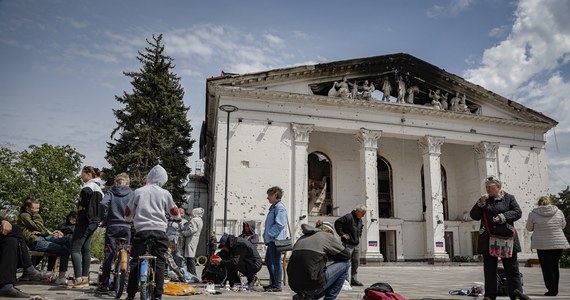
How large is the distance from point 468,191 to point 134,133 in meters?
21.8

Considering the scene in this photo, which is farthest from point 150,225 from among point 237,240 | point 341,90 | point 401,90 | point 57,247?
point 401,90

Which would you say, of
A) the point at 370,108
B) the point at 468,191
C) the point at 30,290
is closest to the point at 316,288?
the point at 30,290

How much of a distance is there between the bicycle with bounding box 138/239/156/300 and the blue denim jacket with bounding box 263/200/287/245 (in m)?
3.38

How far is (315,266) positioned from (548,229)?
4804 millimetres

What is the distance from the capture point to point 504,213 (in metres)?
6.18

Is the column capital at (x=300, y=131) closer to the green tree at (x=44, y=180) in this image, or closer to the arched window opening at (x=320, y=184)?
the arched window opening at (x=320, y=184)

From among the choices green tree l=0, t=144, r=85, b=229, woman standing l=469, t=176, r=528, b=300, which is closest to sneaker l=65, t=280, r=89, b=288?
woman standing l=469, t=176, r=528, b=300

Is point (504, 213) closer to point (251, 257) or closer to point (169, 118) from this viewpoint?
point (251, 257)

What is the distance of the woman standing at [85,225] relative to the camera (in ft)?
23.3

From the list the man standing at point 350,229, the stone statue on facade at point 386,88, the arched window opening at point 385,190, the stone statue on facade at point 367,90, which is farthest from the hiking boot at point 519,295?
the arched window opening at point 385,190

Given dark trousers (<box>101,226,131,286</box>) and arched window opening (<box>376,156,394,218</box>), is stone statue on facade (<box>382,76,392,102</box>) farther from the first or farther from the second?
dark trousers (<box>101,226,131,286</box>)

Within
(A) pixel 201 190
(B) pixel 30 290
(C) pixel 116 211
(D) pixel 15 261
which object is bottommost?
(B) pixel 30 290

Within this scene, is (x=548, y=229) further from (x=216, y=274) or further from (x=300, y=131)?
(x=300, y=131)

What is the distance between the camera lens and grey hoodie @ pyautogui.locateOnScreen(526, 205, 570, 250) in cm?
731
